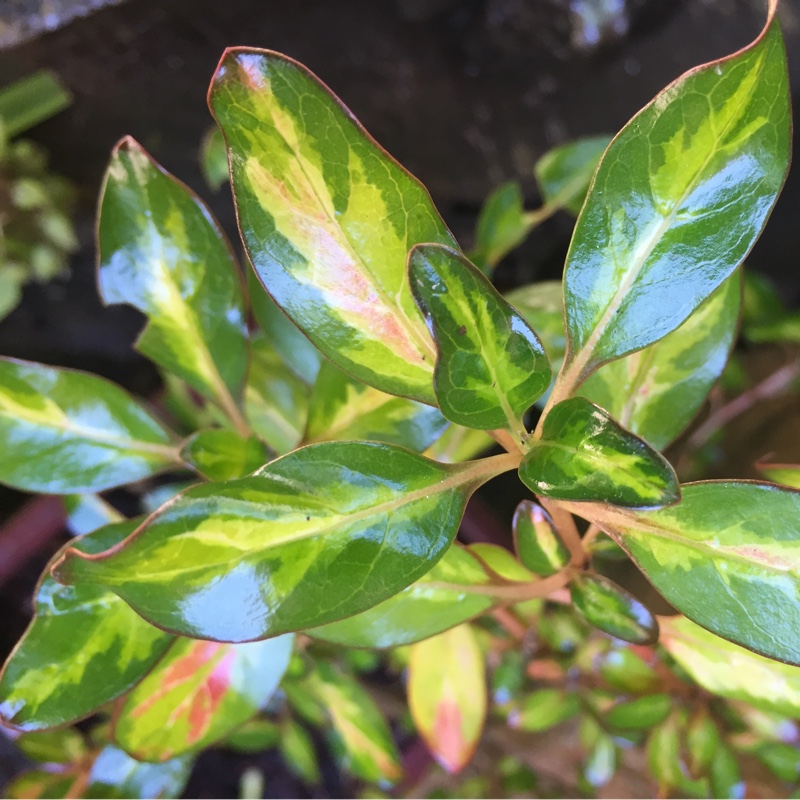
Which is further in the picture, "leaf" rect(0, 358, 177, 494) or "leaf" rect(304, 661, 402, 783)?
"leaf" rect(304, 661, 402, 783)

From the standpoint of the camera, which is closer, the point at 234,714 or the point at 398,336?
the point at 398,336

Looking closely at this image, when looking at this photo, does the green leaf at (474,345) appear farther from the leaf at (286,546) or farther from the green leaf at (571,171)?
the green leaf at (571,171)

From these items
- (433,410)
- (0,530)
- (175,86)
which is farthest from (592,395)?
(175,86)

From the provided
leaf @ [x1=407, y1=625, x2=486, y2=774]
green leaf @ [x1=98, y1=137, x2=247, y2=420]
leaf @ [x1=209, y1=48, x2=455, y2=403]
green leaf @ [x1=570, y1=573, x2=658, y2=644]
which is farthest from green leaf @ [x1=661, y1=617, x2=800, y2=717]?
green leaf @ [x1=98, y1=137, x2=247, y2=420]

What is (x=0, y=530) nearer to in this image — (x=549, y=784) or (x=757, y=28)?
(x=549, y=784)

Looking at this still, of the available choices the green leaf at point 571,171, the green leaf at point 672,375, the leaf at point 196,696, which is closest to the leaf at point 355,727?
the leaf at point 196,696

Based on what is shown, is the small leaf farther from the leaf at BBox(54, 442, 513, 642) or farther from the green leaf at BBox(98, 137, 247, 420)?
the green leaf at BBox(98, 137, 247, 420)

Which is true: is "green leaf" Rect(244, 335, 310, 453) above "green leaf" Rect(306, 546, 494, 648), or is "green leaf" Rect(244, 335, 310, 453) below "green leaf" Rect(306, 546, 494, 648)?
above
